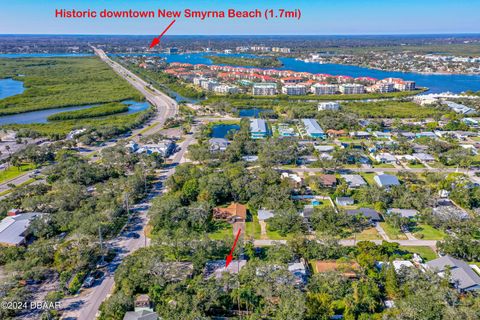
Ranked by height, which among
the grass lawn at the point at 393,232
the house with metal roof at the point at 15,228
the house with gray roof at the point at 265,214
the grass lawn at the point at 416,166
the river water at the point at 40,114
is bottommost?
the grass lawn at the point at 393,232

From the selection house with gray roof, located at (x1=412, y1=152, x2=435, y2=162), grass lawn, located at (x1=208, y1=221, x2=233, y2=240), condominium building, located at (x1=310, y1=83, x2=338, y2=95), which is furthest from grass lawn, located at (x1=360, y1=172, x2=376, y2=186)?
condominium building, located at (x1=310, y1=83, x2=338, y2=95)

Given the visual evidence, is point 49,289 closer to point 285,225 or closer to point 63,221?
point 63,221

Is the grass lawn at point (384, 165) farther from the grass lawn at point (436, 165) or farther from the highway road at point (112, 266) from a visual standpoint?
the highway road at point (112, 266)

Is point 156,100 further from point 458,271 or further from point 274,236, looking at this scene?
point 458,271

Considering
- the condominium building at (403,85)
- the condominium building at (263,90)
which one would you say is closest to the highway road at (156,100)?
the condominium building at (263,90)

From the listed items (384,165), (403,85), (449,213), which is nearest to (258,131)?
(384,165)

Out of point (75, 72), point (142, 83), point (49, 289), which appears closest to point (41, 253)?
point (49, 289)

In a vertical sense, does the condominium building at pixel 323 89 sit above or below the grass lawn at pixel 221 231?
above

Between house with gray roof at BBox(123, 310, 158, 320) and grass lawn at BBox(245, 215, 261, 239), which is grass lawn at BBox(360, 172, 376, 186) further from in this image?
house with gray roof at BBox(123, 310, 158, 320)
